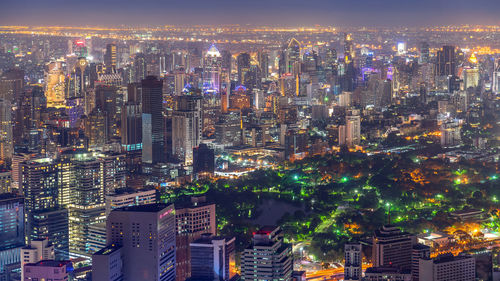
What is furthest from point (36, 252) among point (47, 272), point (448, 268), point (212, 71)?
point (212, 71)

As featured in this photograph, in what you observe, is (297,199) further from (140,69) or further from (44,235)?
(140,69)

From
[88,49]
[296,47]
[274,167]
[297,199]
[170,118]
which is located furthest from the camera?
[296,47]

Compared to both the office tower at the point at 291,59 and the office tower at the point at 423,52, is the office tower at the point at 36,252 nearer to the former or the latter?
the office tower at the point at 291,59

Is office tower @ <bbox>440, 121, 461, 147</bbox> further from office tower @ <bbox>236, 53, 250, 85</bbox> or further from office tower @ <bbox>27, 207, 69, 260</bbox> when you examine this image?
office tower @ <bbox>27, 207, 69, 260</bbox>

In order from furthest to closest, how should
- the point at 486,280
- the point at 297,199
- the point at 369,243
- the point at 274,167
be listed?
the point at 274,167 < the point at 297,199 < the point at 369,243 < the point at 486,280

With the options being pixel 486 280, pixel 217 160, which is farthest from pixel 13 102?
pixel 486 280

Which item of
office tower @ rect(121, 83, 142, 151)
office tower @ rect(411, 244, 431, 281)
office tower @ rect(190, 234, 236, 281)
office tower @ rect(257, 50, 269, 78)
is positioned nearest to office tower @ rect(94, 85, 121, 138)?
office tower @ rect(121, 83, 142, 151)
